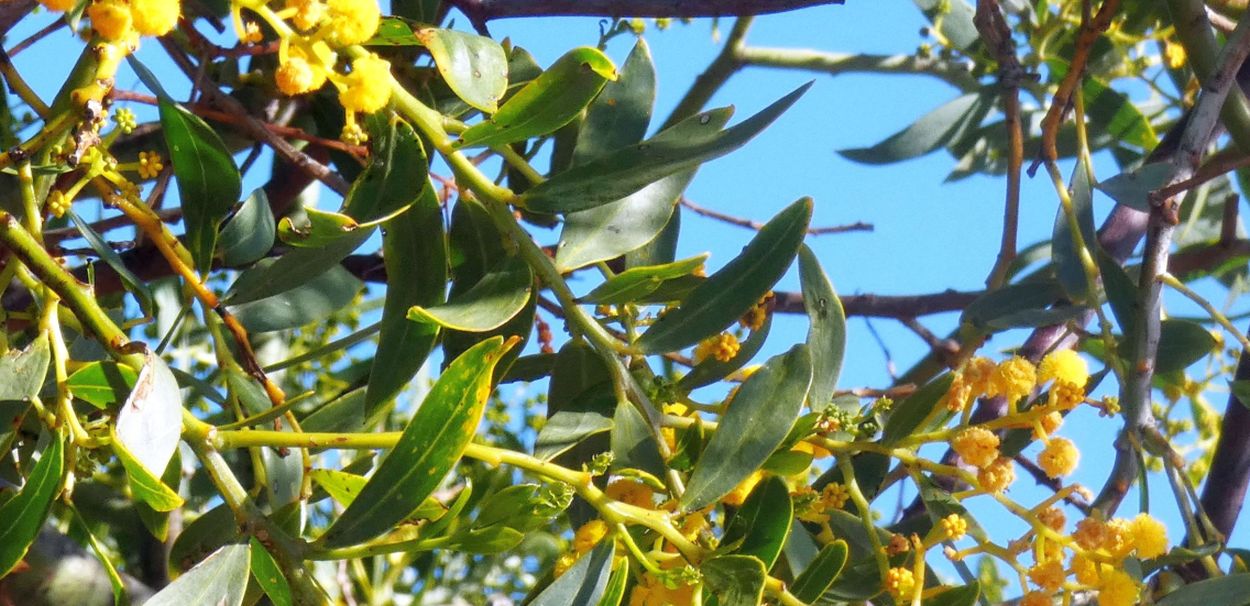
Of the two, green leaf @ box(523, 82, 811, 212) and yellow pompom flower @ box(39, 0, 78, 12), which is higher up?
yellow pompom flower @ box(39, 0, 78, 12)

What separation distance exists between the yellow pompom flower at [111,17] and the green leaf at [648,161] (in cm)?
27

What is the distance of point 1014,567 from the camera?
0.86m

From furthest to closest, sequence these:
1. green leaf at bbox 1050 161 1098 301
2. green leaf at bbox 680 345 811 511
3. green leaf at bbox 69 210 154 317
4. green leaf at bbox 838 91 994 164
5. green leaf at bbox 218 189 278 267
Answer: green leaf at bbox 838 91 994 164 < green leaf at bbox 1050 161 1098 301 < green leaf at bbox 218 189 278 267 < green leaf at bbox 69 210 154 317 < green leaf at bbox 680 345 811 511

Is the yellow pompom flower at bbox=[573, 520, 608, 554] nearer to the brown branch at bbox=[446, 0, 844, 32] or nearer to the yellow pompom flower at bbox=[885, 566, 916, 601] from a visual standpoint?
the yellow pompom flower at bbox=[885, 566, 916, 601]

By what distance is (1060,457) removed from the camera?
2.87 ft

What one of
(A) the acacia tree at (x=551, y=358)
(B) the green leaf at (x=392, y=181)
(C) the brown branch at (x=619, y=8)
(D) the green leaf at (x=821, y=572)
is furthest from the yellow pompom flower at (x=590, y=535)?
(C) the brown branch at (x=619, y=8)

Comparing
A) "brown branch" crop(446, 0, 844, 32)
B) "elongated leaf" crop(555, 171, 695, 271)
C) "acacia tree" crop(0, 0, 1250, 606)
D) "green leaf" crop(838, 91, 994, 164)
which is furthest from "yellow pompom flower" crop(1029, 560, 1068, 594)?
"green leaf" crop(838, 91, 994, 164)

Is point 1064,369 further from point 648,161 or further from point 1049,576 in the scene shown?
point 648,161

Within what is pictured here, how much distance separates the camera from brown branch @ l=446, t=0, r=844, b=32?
106 cm

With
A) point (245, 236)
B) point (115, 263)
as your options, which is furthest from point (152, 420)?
point (245, 236)

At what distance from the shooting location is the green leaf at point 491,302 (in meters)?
0.78

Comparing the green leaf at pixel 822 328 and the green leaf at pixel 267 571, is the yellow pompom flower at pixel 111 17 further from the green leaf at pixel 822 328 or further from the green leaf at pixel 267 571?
the green leaf at pixel 822 328

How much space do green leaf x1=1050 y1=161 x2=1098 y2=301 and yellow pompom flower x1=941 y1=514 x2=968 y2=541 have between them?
32cm

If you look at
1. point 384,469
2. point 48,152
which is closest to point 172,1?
point 48,152
